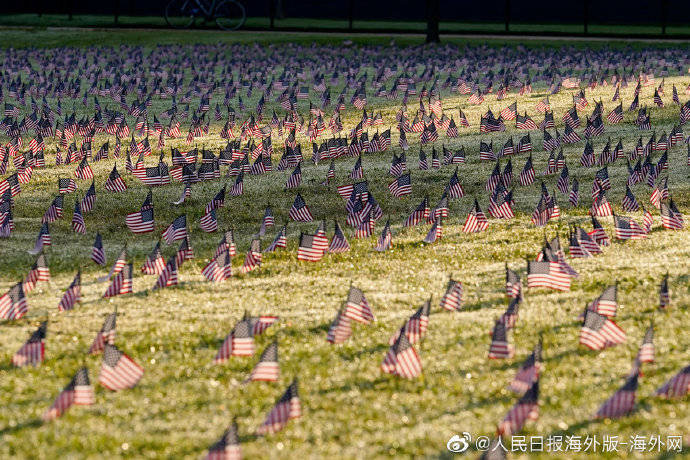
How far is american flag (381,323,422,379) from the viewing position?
20.3ft

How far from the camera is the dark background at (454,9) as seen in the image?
4925 centimetres

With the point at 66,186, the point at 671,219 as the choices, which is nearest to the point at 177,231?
the point at 66,186

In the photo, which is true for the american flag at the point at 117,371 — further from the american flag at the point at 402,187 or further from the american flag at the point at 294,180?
the american flag at the point at 294,180

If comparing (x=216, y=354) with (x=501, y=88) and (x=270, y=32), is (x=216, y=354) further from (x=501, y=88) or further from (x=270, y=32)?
(x=270, y=32)

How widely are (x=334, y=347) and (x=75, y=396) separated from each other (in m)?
1.84

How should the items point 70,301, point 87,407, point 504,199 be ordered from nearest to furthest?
point 87,407
point 70,301
point 504,199

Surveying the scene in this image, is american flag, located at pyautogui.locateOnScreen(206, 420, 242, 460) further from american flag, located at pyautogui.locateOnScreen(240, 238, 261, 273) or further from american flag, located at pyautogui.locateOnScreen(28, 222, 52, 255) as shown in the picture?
american flag, located at pyautogui.locateOnScreen(28, 222, 52, 255)

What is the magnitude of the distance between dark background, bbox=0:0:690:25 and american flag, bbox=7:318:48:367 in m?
44.3

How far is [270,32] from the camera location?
41.1 meters

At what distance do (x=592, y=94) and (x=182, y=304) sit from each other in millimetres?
16009

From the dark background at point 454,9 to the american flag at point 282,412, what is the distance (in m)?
45.8

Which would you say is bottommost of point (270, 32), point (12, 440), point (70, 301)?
point (12, 440)

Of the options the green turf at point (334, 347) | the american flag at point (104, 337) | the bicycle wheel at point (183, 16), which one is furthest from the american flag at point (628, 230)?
the bicycle wheel at point (183, 16)

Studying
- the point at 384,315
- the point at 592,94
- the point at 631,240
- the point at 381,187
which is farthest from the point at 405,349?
the point at 592,94
